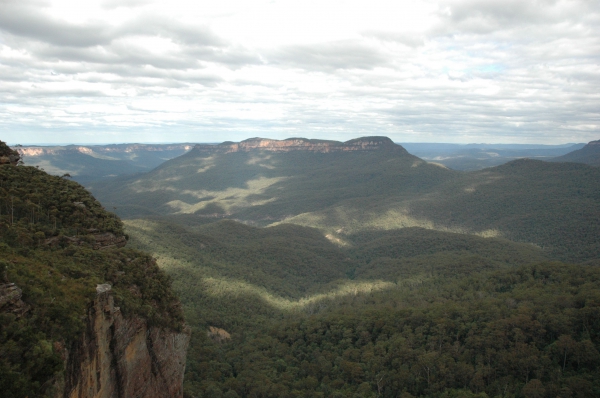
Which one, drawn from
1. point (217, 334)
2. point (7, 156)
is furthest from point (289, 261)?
point (7, 156)

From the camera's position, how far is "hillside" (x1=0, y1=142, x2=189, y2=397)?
13.6 m

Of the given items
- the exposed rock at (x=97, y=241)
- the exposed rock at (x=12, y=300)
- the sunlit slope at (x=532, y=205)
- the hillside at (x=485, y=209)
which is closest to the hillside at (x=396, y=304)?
the sunlit slope at (x=532, y=205)

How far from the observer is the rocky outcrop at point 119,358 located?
1644 cm

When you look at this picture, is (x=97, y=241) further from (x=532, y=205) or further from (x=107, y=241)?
(x=532, y=205)

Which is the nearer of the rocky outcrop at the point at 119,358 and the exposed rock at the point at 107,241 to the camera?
the rocky outcrop at the point at 119,358

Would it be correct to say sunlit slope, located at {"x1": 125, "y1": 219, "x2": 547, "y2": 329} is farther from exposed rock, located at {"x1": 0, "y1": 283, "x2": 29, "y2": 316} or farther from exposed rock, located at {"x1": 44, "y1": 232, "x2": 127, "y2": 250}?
exposed rock, located at {"x1": 0, "y1": 283, "x2": 29, "y2": 316}

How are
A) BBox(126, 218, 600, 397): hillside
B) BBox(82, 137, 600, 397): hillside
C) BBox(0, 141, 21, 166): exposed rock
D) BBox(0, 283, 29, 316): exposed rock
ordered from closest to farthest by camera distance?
BBox(0, 283, 29, 316): exposed rock
BBox(0, 141, 21, 166): exposed rock
BBox(126, 218, 600, 397): hillside
BBox(82, 137, 600, 397): hillside

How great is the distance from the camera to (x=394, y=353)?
150 feet

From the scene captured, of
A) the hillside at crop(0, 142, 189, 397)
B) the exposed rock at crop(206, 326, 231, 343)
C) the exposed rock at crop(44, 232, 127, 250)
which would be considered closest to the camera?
the hillside at crop(0, 142, 189, 397)

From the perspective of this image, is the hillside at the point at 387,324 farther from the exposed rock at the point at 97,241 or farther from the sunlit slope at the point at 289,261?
the exposed rock at the point at 97,241

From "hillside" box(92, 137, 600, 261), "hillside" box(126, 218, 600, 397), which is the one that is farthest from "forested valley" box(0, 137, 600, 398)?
"hillside" box(92, 137, 600, 261)

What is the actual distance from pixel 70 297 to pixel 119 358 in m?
4.96

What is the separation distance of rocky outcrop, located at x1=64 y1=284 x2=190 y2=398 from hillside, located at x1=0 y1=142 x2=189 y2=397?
0.17 ft

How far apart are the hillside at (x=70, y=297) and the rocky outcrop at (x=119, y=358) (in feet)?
0.17
